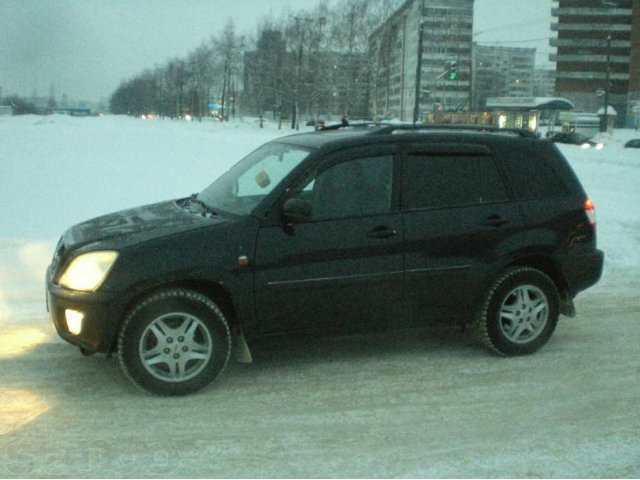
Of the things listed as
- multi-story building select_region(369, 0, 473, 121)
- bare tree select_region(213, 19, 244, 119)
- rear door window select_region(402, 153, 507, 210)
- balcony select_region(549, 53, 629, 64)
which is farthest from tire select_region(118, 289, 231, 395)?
balcony select_region(549, 53, 629, 64)

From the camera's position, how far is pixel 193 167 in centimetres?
1898

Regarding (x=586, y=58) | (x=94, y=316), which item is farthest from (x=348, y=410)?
(x=586, y=58)

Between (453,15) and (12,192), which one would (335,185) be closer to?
(12,192)

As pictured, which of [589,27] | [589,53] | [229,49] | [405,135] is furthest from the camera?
[589,53]

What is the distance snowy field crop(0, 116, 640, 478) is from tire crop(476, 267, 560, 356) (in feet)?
0.47

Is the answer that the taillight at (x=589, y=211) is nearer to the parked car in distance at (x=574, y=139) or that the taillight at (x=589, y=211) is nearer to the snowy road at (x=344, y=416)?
the snowy road at (x=344, y=416)

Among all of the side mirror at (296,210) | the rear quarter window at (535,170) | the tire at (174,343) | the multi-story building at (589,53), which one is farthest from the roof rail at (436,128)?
the multi-story building at (589,53)

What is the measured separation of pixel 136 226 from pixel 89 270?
51 cm

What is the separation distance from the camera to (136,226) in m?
5.34

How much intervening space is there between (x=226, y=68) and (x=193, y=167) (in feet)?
209

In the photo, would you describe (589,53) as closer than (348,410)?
No

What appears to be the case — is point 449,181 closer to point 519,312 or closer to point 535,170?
point 535,170

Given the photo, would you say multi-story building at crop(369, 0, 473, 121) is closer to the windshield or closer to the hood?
the windshield

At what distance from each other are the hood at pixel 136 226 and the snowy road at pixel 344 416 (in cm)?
96
